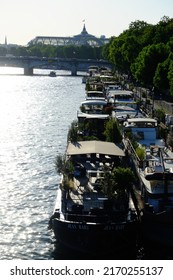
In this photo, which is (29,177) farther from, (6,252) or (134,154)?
(6,252)

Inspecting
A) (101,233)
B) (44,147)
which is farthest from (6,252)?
(44,147)

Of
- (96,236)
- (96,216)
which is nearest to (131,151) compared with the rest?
(96,216)

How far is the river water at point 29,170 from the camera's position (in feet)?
105

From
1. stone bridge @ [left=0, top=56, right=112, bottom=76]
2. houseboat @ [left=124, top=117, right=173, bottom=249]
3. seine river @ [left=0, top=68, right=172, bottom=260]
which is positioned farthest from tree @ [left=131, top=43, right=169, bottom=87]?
stone bridge @ [left=0, top=56, right=112, bottom=76]

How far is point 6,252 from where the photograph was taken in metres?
30.4

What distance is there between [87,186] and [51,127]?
37367 millimetres

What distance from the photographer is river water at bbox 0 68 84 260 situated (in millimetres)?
32000

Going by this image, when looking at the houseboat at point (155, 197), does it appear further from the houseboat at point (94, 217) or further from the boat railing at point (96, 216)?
Result: the boat railing at point (96, 216)

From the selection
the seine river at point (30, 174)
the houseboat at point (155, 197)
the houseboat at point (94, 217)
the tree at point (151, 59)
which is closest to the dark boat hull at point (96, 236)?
the houseboat at point (94, 217)

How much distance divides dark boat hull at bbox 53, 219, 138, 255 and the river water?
1.51 metres

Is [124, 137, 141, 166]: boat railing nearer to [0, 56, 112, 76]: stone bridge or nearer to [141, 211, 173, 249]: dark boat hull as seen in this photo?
[141, 211, 173, 249]: dark boat hull

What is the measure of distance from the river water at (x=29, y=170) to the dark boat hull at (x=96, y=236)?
4.95 ft

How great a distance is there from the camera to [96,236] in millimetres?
29141

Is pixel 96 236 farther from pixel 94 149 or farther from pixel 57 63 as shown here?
pixel 57 63
